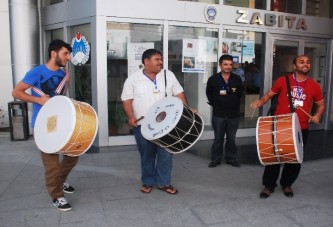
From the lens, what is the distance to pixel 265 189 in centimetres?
448

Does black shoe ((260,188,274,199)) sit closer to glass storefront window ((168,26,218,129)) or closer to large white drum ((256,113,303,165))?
large white drum ((256,113,303,165))

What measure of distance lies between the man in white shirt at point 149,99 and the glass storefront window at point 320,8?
619 centimetres

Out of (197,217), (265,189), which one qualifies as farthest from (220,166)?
(197,217)

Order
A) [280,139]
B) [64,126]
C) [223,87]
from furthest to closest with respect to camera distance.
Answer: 1. [223,87]
2. [280,139]
3. [64,126]

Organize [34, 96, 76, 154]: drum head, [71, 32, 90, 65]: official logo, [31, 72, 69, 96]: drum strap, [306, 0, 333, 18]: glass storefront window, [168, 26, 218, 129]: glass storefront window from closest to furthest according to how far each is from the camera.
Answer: [34, 96, 76, 154]: drum head → [31, 72, 69, 96]: drum strap → [71, 32, 90, 65]: official logo → [168, 26, 218, 129]: glass storefront window → [306, 0, 333, 18]: glass storefront window

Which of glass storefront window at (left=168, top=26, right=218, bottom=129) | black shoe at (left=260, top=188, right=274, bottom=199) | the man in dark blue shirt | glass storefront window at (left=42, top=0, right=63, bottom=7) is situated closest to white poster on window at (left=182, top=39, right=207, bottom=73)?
glass storefront window at (left=168, top=26, right=218, bottom=129)

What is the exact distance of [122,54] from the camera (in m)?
7.11

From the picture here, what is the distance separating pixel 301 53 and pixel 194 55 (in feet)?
10.3

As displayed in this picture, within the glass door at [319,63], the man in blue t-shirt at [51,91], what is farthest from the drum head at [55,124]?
the glass door at [319,63]

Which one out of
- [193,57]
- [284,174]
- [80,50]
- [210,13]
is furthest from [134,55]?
[284,174]

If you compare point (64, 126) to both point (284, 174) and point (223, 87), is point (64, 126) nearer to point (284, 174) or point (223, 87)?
point (284, 174)

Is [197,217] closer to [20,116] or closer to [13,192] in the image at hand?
[13,192]

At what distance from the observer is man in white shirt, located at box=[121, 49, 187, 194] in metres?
4.39

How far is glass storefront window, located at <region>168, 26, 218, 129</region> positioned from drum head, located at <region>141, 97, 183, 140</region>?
11.4 ft
